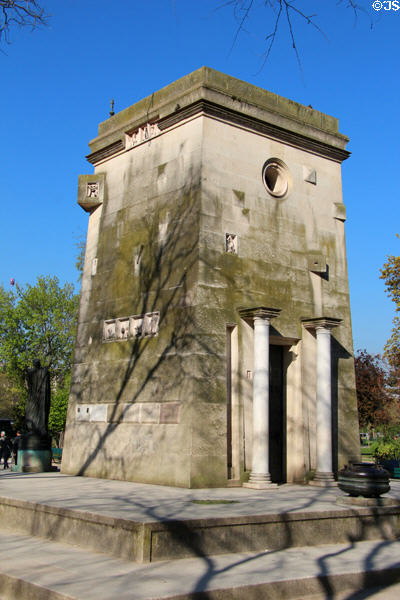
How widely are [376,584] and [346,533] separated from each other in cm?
182

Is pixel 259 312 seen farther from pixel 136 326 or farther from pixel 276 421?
pixel 136 326

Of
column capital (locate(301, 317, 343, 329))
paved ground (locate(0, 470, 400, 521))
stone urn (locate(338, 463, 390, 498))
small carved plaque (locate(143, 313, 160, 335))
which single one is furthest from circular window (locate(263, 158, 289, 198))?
stone urn (locate(338, 463, 390, 498))

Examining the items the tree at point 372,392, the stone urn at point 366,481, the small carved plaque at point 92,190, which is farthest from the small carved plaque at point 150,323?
the tree at point 372,392

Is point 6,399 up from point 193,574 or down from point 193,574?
up

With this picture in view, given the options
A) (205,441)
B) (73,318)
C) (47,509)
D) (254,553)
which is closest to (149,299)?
(205,441)

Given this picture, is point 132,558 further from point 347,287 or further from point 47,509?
point 347,287

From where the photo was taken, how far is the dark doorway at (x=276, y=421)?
51.8 ft

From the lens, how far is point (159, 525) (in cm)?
780

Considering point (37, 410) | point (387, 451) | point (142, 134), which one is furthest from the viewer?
point (387, 451)

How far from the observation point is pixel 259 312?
1440cm

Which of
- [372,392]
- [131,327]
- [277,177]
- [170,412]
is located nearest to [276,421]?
[170,412]

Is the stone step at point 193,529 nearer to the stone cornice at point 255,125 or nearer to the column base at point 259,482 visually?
the column base at point 259,482

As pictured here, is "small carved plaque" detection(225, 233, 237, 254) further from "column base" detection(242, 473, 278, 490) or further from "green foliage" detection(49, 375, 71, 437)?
"green foliage" detection(49, 375, 71, 437)

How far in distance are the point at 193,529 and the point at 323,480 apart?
25.2 ft
